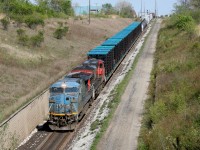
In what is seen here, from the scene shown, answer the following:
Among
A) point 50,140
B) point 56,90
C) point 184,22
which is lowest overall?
point 50,140

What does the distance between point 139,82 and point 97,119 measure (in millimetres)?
10798

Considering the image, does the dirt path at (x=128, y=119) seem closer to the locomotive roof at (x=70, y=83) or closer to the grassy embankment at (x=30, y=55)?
the locomotive roof at (x=70, y=83)

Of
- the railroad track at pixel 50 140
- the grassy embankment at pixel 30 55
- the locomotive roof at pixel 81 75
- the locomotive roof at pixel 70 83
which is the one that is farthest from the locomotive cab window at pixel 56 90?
the grassy embankment at pixel 30 55

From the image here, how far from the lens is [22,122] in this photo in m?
21.2

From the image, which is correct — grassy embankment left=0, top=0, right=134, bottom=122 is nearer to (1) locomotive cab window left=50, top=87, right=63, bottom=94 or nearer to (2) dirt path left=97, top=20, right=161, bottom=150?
(1) locomotive cab window left=50, top=87, right=63, bottom=94

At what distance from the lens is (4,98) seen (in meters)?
27.4

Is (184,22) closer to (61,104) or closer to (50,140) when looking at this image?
(61,104)

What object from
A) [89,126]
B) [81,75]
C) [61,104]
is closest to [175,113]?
[89,126]

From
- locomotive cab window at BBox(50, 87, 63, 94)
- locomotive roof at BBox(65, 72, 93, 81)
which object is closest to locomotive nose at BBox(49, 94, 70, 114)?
locomotive cab window at BBox(50, 87, 63, 94)

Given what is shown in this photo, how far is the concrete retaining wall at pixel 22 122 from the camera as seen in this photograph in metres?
19.0

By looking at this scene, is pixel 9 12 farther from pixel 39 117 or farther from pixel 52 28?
pixel 39 117

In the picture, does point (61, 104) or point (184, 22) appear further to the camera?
point (184, 22)

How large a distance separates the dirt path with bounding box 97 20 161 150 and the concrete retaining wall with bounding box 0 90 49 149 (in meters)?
5.31

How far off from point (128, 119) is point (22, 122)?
695cm
